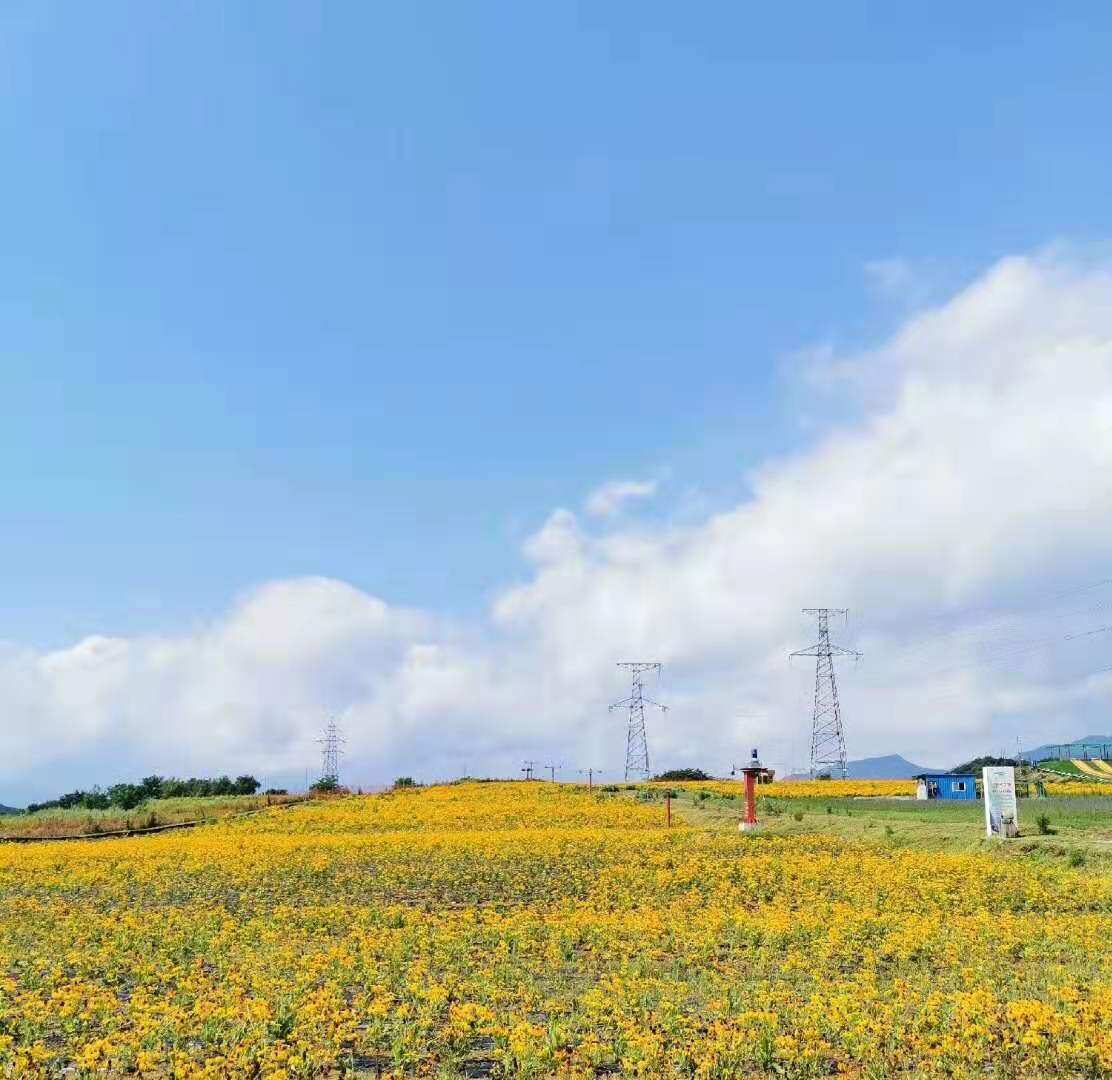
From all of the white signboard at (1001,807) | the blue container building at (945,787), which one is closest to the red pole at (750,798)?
the white signboard at (1001,807)

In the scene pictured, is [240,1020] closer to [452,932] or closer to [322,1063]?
[322,1063]

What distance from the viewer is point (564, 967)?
15.6 metres

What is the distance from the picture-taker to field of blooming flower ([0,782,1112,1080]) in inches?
433

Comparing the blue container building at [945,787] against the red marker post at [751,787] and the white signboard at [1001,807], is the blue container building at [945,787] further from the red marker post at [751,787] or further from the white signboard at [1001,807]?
the white signboard at [1001,807]

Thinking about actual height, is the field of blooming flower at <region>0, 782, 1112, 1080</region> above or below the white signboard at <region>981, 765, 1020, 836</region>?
below

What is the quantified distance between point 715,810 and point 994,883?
26776mm

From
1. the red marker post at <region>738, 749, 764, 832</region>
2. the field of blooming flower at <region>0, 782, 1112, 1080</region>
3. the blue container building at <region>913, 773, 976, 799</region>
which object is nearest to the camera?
the field of blooming flower at <region>0, 782, 1112, 1080</region>

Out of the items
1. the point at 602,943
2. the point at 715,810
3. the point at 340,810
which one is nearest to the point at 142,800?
the point at 340,810

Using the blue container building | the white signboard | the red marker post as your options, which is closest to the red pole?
the red marker post

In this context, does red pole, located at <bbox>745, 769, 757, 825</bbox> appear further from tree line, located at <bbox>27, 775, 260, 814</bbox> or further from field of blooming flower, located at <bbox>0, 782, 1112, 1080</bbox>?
tree line, located at <bbox>27, 775, 260, 814</bbox>

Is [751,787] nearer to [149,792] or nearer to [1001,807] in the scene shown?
[1001,807]

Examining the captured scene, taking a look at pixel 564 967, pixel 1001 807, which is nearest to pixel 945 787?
pixel 1001 807

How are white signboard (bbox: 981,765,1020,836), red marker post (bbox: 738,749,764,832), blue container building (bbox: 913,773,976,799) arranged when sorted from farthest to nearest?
blue container building (bbox: 913,773,976,799) < red marker post (bbox: 738,749,764,832) < white signboard (bbox: 981,765,1020,836)

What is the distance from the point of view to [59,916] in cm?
2181
